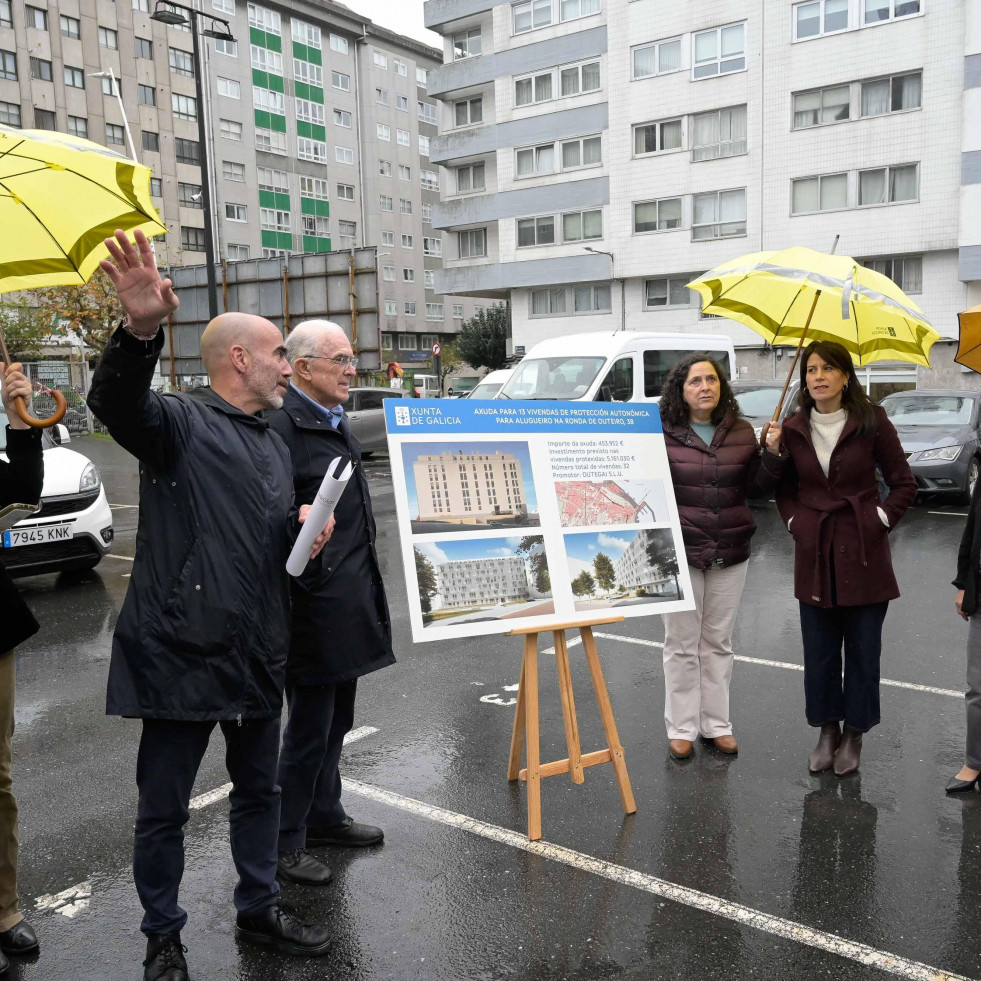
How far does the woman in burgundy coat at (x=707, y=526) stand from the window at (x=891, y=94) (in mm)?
29995

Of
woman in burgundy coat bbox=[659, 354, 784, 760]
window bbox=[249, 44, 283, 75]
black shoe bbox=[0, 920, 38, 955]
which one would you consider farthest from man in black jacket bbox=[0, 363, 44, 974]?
window bbox=[249, 44, 283, 75]

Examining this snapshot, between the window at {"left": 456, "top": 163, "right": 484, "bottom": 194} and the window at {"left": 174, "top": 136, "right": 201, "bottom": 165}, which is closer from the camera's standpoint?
the window at {"left": 456, "top": 163, "right": 484, "bottom": 194}

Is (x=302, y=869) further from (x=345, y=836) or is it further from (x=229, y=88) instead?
(x=229, y=88)

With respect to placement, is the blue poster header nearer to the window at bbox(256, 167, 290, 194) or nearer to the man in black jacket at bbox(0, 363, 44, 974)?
the man in black jacket at bbox(0, 363, 44, 974)

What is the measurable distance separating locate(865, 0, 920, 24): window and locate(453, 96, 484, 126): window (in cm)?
1759

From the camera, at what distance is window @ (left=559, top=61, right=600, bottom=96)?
119 feet

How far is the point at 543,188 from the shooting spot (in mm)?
37750

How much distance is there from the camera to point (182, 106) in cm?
5469

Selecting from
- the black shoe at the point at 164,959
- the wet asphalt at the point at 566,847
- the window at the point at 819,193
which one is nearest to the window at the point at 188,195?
the window at the point at 819,193

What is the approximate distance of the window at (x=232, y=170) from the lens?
183 feet

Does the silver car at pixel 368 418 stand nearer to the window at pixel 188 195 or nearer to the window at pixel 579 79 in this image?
the window at pixel 579 79

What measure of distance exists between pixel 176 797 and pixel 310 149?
63.7m

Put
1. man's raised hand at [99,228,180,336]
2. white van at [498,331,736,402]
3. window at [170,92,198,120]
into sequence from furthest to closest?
window at [170,92,198,120]
white van at [498,331,736,402]
man's raised hand at [99,228,180,336]

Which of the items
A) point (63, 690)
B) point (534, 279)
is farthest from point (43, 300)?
point (63, 690)
